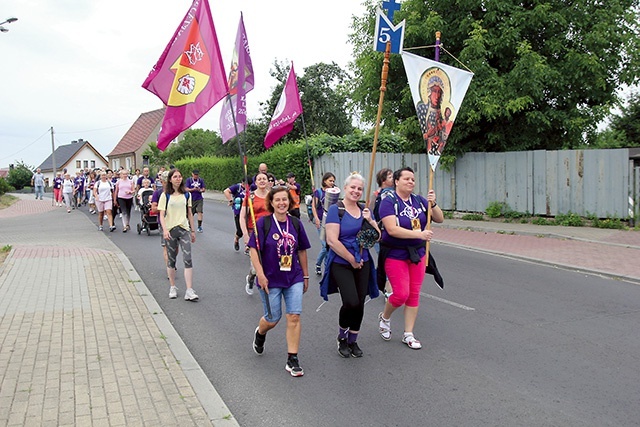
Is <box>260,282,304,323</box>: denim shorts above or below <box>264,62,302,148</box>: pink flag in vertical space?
below

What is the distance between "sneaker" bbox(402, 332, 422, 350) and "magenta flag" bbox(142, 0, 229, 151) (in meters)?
3.38

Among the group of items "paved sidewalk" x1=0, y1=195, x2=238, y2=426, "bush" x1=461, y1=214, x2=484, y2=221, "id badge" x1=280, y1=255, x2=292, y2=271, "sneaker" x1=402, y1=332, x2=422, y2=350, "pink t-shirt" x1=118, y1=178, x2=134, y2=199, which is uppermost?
"pink t-shirt" x1=118, y1=178, x2=134, y2=199

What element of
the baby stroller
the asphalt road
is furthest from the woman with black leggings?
the baby stroller

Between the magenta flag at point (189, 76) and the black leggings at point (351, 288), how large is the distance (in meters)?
2.64

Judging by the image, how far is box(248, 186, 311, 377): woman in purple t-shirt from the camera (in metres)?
4.96

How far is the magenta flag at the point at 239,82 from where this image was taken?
9938mm

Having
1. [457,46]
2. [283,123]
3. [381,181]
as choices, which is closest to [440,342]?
[381,181]

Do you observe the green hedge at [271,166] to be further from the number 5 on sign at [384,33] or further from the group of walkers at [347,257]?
the group of walkers at [347,257]

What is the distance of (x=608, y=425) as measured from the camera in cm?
397

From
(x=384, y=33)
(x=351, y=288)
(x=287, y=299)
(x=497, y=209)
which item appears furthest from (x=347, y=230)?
(x=497, y=209)

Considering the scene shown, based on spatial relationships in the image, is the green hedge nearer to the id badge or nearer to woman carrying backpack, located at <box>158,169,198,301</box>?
woman carrying backpack, located at <box>158,169,198,301</box>

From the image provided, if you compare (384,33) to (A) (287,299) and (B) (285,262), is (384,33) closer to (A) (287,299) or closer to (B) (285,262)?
→ (B) (285,262)

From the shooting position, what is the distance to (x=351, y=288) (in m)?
5.21

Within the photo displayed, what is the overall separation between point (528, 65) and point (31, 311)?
43.5 feet
